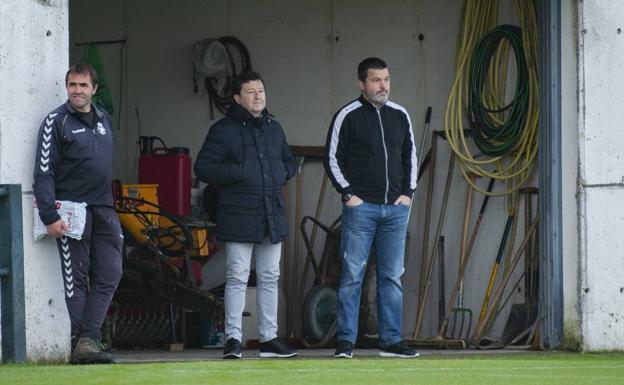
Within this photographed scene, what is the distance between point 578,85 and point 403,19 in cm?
250

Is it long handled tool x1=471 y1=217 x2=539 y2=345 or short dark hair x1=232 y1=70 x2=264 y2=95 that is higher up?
short dark hair x1=232 y1=70 x2=264 y2=95

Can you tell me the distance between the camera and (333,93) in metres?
13.5

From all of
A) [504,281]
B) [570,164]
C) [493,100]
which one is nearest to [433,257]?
[504,281]

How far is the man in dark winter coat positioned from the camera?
1027 cm

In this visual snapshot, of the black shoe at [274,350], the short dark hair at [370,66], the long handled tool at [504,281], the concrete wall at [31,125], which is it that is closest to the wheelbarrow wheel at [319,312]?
the long handled tool at [504,281]

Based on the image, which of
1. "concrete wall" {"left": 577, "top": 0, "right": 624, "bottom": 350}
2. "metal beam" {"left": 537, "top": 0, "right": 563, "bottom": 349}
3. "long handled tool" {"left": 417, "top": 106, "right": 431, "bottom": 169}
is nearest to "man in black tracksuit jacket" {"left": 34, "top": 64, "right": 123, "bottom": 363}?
"metal beam" {"left": 537, "top": 0, "right": 563, "bottom": 349}

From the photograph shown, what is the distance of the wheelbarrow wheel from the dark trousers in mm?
3019

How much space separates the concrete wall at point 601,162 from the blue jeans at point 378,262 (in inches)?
54.0

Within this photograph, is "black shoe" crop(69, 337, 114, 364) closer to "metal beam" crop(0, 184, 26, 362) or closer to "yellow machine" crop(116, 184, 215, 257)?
"metal beam" crop(0, 184, 26, 362)

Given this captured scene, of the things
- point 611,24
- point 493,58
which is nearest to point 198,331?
point 493,58

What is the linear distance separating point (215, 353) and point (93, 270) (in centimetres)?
193

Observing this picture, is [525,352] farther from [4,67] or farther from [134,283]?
[4,67]

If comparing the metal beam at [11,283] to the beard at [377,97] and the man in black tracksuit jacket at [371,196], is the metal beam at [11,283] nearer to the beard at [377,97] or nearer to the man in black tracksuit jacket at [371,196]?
the man in black tracksuit jacket at [371,196]

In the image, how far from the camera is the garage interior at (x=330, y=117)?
12.5 m
